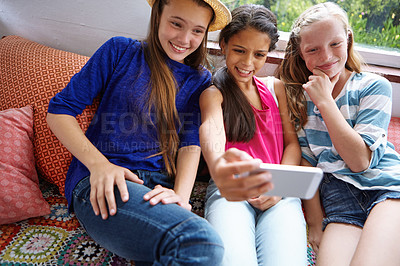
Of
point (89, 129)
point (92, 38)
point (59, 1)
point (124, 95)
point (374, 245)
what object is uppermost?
point (59, 1)

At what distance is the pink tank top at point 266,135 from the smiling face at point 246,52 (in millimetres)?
122

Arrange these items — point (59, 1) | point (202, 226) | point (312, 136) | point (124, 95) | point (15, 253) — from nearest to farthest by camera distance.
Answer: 1. point (202, 226)
2. point (15, 253)
3. point (124, 95)
4. point (312, 136)
5. point (59, 1)

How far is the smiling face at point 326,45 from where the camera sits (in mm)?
1039

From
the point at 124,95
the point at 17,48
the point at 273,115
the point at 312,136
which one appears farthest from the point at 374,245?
the point at 17,48

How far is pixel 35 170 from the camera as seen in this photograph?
3.44 ft

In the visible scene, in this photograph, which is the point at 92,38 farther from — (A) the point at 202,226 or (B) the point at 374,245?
(B) the point at 374,245

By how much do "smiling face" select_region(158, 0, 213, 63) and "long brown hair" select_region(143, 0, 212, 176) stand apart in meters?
0.03

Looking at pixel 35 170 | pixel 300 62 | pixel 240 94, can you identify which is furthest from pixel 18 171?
pixel 300 62

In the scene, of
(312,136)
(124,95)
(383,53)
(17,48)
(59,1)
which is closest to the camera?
(124,95)

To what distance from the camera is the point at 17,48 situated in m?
1.25

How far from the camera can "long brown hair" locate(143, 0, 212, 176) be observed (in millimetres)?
990

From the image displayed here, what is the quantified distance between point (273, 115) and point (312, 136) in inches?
6.2

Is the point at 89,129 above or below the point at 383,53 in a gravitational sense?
below

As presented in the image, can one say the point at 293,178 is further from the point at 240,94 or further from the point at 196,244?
the point at 240,94
